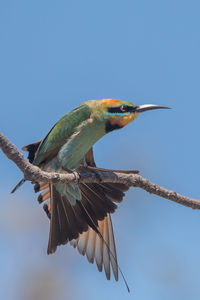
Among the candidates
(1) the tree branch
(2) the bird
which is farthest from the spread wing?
(1) the tree branch

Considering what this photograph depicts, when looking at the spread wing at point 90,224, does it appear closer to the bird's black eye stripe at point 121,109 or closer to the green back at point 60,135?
the green back at point 60,135

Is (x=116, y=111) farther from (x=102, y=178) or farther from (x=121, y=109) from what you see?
(x=102, y=178)

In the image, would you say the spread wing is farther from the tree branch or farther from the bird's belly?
the tree branch

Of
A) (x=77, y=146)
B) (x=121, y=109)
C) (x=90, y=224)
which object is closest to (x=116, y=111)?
(x=121, y=109)

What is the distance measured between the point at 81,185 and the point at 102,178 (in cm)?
50

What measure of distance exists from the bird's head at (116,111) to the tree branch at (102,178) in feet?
1.47

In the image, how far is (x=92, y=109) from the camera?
3844mm

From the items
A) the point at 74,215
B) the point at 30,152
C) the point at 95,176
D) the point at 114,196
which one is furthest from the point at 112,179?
the point at 30,152

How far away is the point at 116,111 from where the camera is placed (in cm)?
381

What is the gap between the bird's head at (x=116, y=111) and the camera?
3762mm

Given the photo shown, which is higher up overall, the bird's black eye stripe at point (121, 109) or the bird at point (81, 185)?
the bird's black eye stripe at point (121, 109)

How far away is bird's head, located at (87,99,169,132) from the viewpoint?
12.3 ft

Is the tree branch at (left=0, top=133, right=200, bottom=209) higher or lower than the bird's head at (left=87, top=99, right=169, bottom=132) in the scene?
lower

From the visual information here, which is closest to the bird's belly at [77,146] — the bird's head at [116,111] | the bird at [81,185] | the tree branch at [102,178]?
the bird at [81,185]
